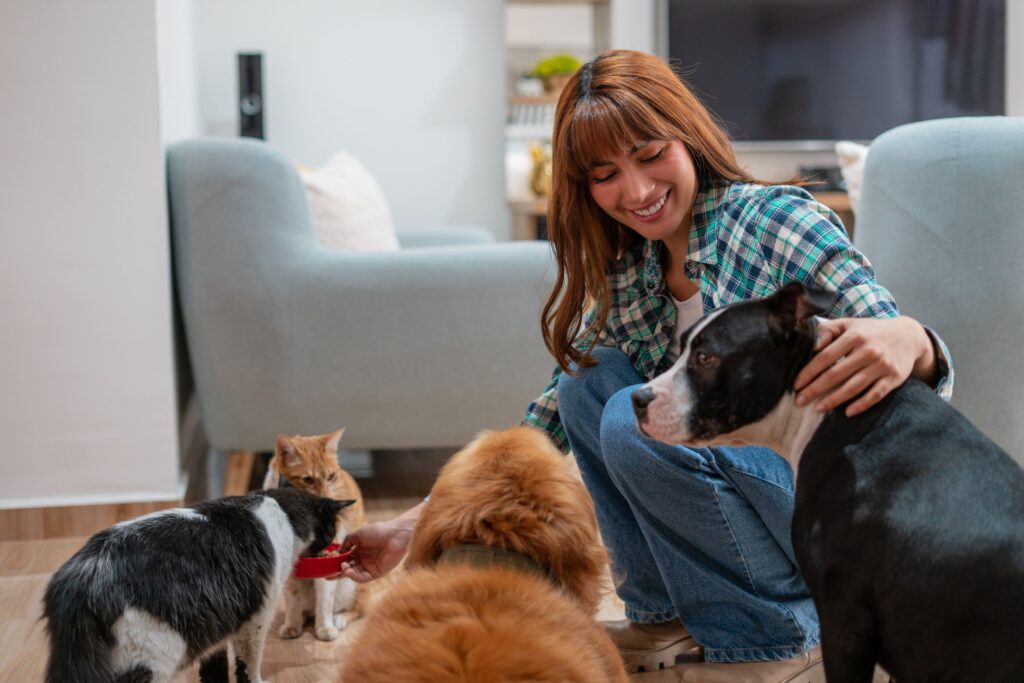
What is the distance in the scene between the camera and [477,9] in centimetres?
540

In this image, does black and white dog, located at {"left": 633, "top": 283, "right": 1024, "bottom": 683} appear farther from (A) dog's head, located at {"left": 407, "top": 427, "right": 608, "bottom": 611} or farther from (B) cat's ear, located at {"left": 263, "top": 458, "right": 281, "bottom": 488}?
(B) cat's ear, located at {"left": 263, "top": 458, "right": 281, "bottom": 488}

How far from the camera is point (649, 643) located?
1.83m

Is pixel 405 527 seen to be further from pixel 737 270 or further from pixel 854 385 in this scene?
pixel 854 385

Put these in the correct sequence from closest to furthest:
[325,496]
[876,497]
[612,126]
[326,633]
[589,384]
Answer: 1. [876,497]
2. [612,126]
3. [589,384]
4. [326,633]
5. [325,496]

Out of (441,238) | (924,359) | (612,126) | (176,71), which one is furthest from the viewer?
(441,238)

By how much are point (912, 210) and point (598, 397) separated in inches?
39.3

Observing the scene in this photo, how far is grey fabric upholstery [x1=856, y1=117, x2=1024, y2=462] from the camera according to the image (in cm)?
224

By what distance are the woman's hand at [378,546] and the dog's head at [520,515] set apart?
0.97 ft

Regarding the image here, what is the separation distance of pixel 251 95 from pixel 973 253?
12.0ft

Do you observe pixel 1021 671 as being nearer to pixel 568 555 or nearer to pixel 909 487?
pixel 909 487

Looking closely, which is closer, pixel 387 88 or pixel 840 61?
pixel 387 88

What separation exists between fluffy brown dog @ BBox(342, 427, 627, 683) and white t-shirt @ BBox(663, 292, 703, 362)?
42 cm

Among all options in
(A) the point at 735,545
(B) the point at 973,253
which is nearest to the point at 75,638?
(A) the point at 735,545

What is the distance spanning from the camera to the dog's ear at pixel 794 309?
120 centimetres
